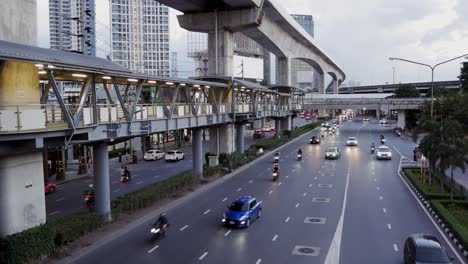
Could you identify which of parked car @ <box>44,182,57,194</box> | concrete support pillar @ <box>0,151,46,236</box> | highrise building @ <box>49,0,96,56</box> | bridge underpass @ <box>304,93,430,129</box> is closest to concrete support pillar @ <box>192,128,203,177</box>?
parked car @ <box>44,182,57,194</box>

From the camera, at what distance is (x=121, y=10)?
10775 centimetres

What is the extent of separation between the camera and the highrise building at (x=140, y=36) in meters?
108

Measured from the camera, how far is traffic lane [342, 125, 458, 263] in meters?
18.8

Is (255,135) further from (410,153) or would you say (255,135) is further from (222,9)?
(222,9)

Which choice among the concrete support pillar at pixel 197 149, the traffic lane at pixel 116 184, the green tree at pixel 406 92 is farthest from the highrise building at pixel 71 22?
the green tree at pixel 406 92

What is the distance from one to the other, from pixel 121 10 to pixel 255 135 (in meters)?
48.2

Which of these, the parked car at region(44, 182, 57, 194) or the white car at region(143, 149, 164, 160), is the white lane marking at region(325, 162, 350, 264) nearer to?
the parked car at region(44, 182, 57, 194)

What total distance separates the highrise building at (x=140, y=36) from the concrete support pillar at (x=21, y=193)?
265ft

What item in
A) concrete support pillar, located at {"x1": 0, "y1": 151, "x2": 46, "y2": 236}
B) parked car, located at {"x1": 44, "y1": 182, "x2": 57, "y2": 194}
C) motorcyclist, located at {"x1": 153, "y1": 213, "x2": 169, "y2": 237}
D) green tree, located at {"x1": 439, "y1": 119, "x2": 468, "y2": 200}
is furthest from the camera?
parked car, located at {"x1": 44, "y1": 182, "x2": 57, "y2": 194}

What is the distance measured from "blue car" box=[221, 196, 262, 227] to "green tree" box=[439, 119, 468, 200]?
1255cm

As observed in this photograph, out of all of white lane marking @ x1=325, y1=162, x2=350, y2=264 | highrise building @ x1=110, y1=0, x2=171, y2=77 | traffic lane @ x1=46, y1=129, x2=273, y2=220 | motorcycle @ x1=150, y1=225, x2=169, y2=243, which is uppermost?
highrise building @ x1=110, y1=0, x2=171, y2=77

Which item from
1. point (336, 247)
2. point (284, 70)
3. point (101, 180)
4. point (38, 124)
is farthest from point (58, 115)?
point (284, 70)

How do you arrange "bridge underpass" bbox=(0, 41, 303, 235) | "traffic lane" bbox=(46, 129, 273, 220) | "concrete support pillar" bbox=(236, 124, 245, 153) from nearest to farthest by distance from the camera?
"bridge underpass" bbox=(0, 41, 303, 235) < "traffic lane" bbox=(46, 129, 273, 220) < "concrete support pillar" bbox=(236, 124, 245, 153)

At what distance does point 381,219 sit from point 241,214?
302 inches
